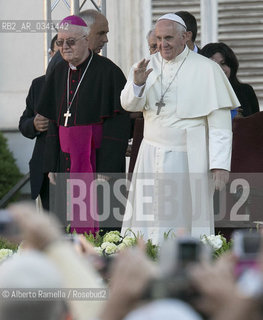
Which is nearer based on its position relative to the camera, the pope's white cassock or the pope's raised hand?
the pope's raised hand

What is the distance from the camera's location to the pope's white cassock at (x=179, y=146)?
6.88m

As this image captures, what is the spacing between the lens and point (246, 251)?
7.25ft

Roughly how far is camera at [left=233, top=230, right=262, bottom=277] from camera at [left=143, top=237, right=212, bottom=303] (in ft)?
0.26

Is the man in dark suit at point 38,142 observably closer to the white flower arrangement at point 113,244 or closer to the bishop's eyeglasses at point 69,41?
the bishop's eyeglasses at point 69,41

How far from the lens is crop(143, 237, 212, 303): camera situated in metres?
1.92

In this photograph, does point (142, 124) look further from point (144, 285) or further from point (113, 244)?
point (144, 285)

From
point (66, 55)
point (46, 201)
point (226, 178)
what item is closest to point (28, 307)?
point (226, 178)

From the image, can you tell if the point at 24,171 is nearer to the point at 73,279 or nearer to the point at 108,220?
the point at 108,220

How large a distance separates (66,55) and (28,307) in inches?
211

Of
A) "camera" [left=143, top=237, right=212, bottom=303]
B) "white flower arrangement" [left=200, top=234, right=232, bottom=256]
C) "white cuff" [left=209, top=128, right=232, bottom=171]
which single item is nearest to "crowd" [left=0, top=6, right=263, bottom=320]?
"white cuff" [left=209, top=128, right=232, bottom=171]

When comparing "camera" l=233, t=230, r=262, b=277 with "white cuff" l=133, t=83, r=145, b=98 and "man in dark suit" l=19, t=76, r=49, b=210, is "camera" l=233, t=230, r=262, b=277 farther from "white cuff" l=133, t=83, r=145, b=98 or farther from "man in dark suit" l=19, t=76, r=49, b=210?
"man in dark suit" l=19, t=76, r=49, b=210

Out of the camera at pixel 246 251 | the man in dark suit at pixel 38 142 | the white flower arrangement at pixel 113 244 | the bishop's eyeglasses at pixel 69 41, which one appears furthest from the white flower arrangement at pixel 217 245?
the camera at pixel 246 251

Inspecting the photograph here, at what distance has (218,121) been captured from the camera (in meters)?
6.84

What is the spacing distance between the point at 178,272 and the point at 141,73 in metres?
4.58
